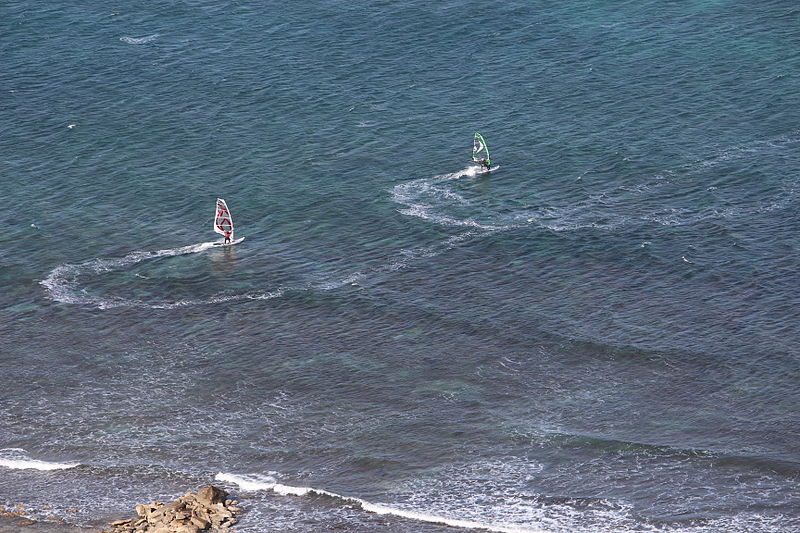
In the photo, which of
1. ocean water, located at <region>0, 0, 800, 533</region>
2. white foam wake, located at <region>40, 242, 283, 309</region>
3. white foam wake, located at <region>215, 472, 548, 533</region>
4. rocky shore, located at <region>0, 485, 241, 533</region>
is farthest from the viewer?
white foam wake, located at <region>40, 242, 283, 309</region>

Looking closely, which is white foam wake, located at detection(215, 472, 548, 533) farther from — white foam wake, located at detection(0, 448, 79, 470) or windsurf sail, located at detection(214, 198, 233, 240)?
windsurf sail, located at detection(214, 198, 233, 240)

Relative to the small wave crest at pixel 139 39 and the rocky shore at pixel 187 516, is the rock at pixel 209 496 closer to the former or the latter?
the rocky shore at pixel 187 516

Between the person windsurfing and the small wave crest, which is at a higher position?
the small wave crest

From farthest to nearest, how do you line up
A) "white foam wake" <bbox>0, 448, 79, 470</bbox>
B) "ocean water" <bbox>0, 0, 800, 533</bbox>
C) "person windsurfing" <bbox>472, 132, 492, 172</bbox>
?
1. "person windsurfing" <bbox>472, 132, 492, 172</bbox>
2. "white foam wake" <bbox>0, 448, 79, 470</bbox>
3. "ocean water" <bbox>0, 0, 800, 533</bbox>

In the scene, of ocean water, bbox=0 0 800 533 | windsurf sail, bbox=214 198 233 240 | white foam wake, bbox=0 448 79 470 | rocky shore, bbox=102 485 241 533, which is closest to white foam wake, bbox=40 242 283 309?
ocean water, bbox=0 0 800 533

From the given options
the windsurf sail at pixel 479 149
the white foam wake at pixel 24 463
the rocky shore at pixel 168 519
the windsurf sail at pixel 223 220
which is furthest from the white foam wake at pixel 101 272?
the rocky shore at pixel 168 519

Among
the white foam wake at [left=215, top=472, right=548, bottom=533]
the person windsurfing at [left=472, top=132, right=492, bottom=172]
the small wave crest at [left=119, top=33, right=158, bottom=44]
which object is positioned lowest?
the white foam wake at [left=215, top=472, right=548, bottom=533]
